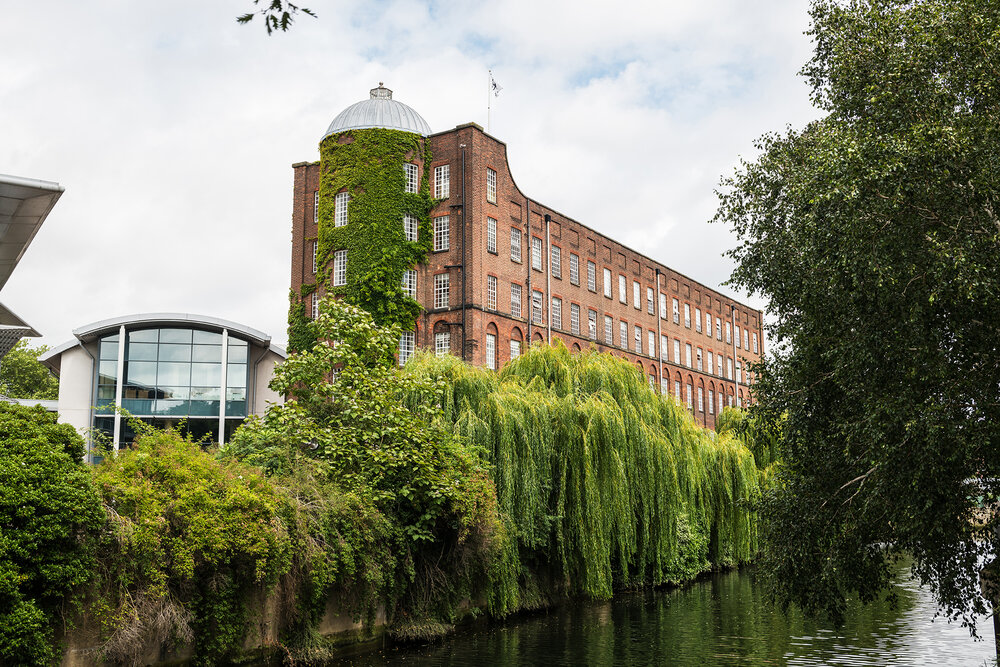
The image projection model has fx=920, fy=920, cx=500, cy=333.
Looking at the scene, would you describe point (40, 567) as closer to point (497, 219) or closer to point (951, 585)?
point (951, 585)

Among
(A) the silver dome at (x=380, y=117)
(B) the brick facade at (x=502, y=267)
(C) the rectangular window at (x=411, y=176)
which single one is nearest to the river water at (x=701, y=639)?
(B) the brick facade at (x=502, y=267)

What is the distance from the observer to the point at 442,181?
4369 centimetres

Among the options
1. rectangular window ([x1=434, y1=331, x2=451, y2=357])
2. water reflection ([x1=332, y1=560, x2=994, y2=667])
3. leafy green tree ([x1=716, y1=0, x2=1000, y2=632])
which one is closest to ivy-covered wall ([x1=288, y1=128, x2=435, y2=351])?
rectangular window ([x1=434, y1=331, x2=451, y2=357])

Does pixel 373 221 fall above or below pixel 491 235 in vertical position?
above

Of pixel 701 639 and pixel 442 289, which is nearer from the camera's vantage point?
pixel 701 639

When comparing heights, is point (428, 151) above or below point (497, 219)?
above

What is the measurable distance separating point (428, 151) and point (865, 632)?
98.7ft

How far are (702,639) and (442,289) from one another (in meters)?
24.8

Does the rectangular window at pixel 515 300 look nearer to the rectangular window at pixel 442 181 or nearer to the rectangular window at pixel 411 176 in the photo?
the rectangular window at pixel 442 181

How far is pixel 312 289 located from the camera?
44156 mm

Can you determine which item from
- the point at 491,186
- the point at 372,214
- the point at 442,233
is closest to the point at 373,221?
the point at 372,214

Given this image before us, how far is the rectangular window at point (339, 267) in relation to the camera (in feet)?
142

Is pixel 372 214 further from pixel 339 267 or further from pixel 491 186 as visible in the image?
pixel 491 186

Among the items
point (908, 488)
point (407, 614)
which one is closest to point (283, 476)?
point (407, 614)
